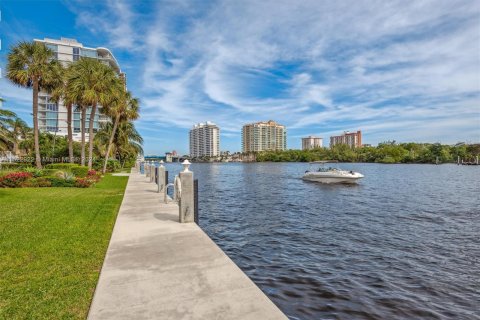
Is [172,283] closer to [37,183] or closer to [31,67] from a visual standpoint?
[37,183]

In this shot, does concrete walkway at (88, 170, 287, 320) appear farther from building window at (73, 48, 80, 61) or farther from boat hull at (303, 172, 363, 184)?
building window at (73, 48, 80, 61)

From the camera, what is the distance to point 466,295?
23.0ft

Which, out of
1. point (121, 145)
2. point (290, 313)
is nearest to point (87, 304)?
point (290, 313)

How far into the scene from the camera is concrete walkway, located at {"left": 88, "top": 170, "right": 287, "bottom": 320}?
3738mm

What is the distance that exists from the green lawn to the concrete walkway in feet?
1.03

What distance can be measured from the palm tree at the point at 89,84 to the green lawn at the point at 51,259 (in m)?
20.4

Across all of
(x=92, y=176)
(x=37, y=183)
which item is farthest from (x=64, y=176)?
(x=92, y=176)

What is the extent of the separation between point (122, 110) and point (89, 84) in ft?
23.3

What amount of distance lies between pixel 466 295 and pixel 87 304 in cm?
807

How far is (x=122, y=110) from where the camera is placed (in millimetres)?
37156

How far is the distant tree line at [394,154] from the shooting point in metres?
128

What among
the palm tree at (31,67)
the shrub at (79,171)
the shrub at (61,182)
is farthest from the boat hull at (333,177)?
the palm tree at (31,67)

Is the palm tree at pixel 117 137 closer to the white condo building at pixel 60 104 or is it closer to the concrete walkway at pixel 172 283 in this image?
the white condo building at pixel 60 104

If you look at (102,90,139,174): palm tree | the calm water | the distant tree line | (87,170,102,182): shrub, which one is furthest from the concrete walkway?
the distant tree line
